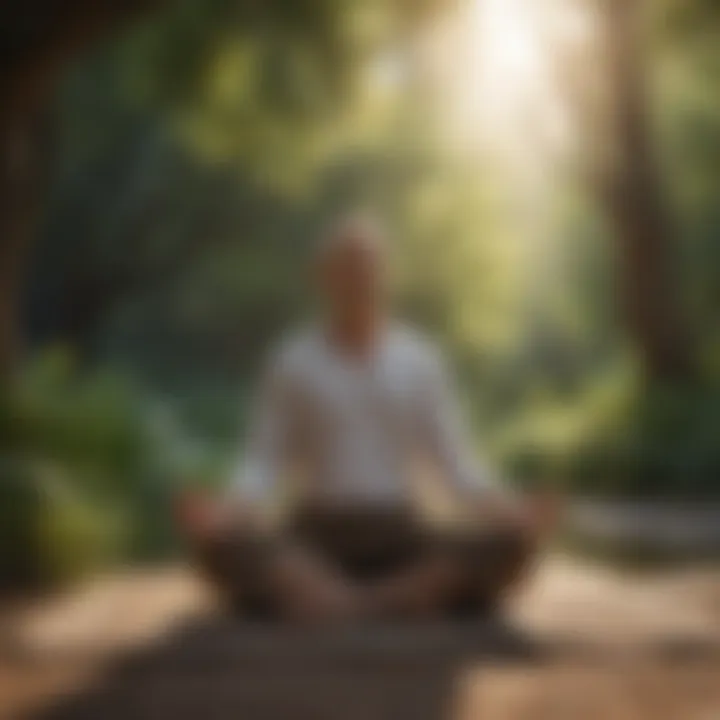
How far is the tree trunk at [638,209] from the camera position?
3.99 feet

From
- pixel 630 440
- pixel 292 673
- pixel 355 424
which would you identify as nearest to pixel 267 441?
pixel 355 424

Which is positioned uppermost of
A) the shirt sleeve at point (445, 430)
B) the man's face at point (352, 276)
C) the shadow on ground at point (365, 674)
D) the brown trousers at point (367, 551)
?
the man's face at point (352, 276)

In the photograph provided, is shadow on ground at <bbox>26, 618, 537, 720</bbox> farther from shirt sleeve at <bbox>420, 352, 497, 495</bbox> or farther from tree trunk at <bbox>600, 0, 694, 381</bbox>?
tree trunk at <bbox>600, 0, 694, 381</bbox>

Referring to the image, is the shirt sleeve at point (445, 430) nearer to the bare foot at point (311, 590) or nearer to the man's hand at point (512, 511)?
the man's hand at point (512, 511)

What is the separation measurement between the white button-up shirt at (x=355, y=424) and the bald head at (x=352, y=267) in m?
0.03

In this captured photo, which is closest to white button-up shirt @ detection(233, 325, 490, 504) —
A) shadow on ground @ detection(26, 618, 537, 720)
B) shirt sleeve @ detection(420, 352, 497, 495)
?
shirt sleeve @ detection(420, 352, 497, 495)

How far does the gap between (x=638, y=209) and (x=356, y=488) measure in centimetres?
31

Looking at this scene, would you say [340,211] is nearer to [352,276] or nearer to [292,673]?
[352,276]

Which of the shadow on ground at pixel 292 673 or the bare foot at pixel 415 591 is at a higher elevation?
the bare foot at pixel 415 591

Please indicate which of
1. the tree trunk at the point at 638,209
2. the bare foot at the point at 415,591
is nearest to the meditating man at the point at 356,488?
the bare foot at the point at 415,591

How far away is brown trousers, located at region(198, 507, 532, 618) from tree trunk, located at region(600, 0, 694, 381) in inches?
7.7

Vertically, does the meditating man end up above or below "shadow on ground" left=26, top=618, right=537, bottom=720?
above

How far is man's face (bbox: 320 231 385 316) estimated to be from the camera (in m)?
1.19

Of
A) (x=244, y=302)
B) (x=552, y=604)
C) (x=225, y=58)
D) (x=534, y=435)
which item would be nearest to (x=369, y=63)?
(x=225, y=58)
